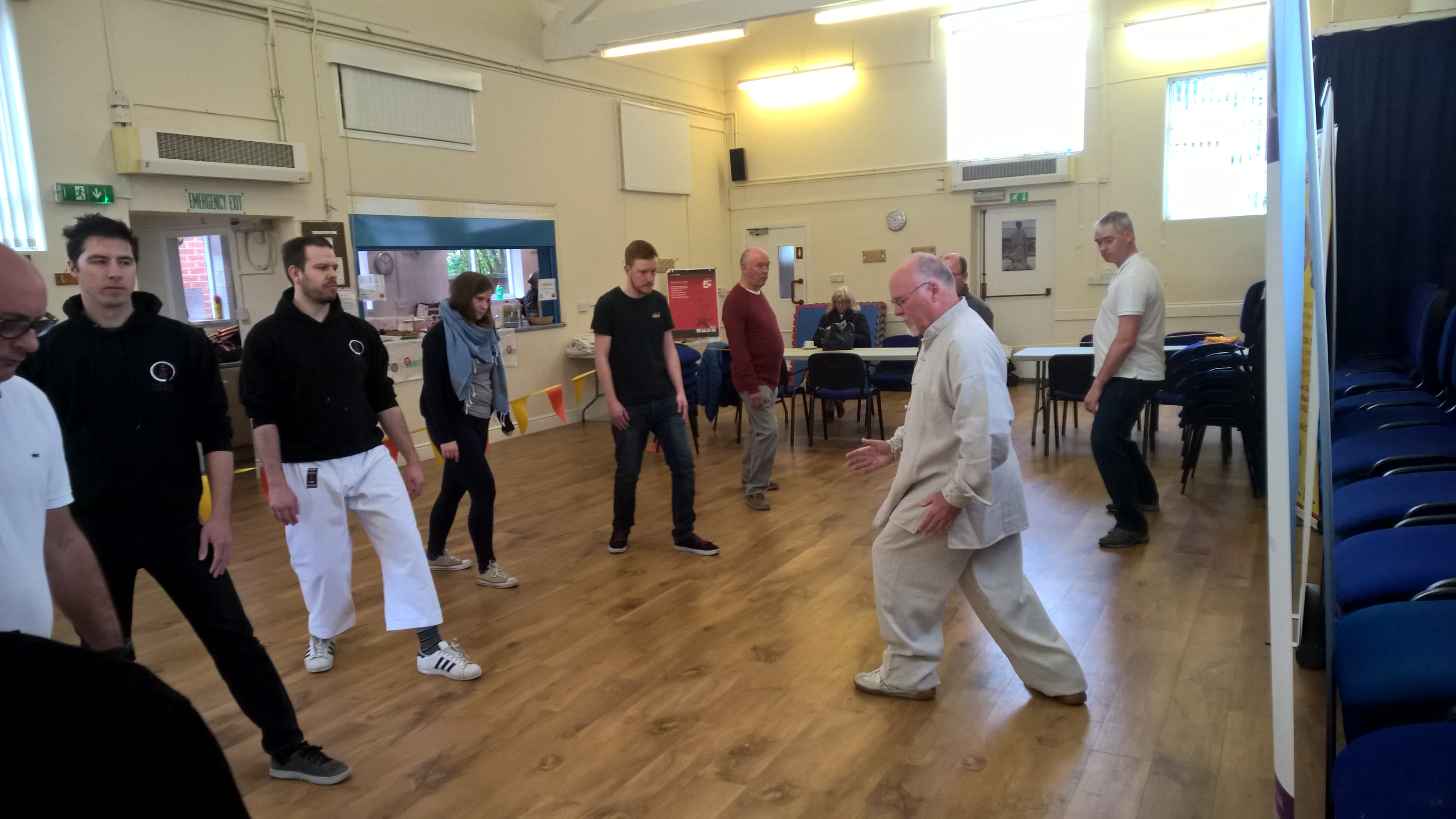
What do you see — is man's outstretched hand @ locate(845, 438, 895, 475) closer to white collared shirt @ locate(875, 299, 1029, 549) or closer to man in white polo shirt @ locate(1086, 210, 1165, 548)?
white collared shirt @ locate(875, 299, 1029, 549)

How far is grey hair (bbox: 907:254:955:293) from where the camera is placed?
2.87 metres

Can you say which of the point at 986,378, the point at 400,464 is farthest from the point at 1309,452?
the point at 400,464

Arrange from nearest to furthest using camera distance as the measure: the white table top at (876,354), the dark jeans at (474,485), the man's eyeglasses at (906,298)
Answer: the man's eyeglasses at (906,298) → the dark jeans at (474,485) → the white table top at (876,354)

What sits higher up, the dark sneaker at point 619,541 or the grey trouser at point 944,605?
the grey trouser at point 944,605

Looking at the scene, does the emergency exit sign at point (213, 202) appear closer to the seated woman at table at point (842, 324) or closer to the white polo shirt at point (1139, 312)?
the seated woman at table at point (842, 324)

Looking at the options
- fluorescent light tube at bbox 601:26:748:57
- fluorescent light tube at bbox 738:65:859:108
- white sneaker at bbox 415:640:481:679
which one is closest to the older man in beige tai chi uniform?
white sneaker at bbox 415:640:481:679

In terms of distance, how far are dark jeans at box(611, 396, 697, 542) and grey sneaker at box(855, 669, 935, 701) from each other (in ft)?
6.14

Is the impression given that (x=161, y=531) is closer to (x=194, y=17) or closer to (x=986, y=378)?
(x=986, y=378)

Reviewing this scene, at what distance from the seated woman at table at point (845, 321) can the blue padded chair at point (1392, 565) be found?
674cm

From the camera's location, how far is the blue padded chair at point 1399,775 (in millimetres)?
1473

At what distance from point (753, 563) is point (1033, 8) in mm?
9217

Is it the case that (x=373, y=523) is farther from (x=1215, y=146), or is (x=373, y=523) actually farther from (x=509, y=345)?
(x=1215, y=146)

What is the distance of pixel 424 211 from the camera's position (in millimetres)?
8562

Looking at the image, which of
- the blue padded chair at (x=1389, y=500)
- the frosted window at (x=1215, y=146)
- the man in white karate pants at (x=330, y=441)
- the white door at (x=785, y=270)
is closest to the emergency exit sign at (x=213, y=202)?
the man in white karate pants at (x=330, y=441)
